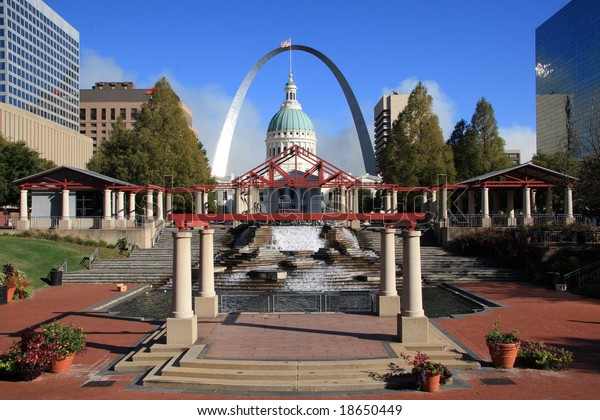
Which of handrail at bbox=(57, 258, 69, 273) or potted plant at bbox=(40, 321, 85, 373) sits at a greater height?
handrail at bbox=(57, 258, 69, 273)

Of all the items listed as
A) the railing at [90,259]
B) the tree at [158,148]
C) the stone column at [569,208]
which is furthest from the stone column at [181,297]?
the tree at [158,148]

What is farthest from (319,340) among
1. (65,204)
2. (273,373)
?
(65,204)

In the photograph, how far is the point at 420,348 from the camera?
14867 millimetres

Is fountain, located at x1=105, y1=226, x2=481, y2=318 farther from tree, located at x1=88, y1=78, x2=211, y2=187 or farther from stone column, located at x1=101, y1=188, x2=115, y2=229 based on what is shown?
tree, located at x1=88, y1=78, x2=211, y2=187

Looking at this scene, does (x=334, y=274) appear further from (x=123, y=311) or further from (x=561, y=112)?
→ (x=561, y=112)

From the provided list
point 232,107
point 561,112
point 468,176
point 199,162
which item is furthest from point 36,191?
point 561,112

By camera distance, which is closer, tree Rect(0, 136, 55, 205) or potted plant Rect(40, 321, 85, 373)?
potted plant Rect(40, 321, 85, 373)

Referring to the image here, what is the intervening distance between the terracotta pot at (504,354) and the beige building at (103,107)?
150 meters

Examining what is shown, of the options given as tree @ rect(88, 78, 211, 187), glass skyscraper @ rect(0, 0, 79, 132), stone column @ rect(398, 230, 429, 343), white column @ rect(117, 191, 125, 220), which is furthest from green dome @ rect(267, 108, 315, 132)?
stone column @ rect(398, 230, 429, 343)

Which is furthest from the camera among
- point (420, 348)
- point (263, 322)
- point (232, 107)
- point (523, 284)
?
point (232, 107)

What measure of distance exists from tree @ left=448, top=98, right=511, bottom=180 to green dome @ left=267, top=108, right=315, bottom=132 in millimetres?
66734

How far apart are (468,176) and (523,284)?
32.5 metres

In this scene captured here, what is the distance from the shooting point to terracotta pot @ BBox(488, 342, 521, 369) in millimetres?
13680

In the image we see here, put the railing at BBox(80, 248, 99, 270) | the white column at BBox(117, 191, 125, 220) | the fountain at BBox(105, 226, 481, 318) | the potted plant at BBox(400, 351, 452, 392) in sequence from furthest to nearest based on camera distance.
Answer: the white column at BBox(117, 191, 125, 220)
the railing at BBox(80, 248, 99, 270)
the fountain at BBox(105, 226, 481, 318)
the potted plant at BBox(400, 351, 452, 392)
